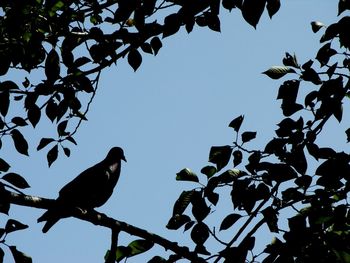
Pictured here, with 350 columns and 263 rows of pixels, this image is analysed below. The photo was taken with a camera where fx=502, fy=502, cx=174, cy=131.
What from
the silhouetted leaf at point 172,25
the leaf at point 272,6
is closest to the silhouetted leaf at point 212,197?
the silhouetted leaf at point 172,25

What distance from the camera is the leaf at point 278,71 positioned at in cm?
309

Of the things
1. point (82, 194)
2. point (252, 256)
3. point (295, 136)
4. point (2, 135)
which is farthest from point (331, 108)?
point (82, 194)

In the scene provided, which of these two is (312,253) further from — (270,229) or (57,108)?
(57,108)

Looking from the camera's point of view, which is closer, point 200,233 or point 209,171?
point 200,233

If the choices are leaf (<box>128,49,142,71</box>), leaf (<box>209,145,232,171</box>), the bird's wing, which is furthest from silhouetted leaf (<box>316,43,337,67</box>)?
the bird's wing

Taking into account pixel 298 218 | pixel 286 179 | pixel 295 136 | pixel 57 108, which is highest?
pixel 57 108

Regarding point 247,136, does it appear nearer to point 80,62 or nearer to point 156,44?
point 156,44

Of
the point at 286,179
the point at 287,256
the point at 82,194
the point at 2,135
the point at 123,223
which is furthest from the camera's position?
the point at 82,194

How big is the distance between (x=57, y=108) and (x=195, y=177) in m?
0.96

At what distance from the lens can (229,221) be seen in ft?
8.66

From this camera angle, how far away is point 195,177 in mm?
2734

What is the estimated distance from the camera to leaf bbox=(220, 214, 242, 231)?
8.61 feet

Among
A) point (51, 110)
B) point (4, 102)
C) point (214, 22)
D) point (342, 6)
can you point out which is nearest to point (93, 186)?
point (51, 110)

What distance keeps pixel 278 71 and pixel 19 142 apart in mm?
1601
